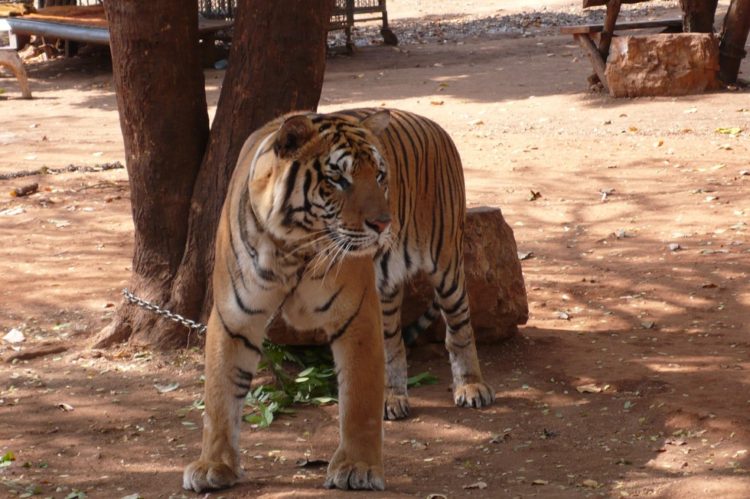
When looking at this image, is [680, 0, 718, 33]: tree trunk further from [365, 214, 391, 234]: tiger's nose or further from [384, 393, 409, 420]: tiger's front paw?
[365, 214, 391, 234]: tiger's nose

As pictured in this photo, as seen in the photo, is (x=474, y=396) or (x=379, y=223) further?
(x=474, y=396)

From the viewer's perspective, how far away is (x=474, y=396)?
5383 mm

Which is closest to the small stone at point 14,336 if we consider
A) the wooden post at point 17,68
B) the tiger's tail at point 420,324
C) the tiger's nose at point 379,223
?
the tiger's tail at point 420,324

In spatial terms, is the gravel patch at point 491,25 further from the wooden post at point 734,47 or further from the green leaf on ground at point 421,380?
the green leaf on ground at point 421,380

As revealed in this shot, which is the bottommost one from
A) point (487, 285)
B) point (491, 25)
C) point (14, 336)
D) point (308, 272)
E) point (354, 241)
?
point (14, 336)

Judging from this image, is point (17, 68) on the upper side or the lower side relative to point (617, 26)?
lower

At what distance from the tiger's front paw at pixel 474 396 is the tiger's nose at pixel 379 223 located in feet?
5.65

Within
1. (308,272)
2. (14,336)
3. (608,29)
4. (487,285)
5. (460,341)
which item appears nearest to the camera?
(308,272)

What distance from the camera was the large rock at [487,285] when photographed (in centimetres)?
597

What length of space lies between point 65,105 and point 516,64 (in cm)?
682

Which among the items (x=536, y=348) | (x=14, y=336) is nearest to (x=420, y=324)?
(x=536, y=348)

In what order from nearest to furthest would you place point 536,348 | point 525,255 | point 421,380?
point 421,380 < point 536,348 < point 525,255

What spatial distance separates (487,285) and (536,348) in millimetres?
455

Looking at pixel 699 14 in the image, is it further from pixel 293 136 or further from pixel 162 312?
pixel 293 136
